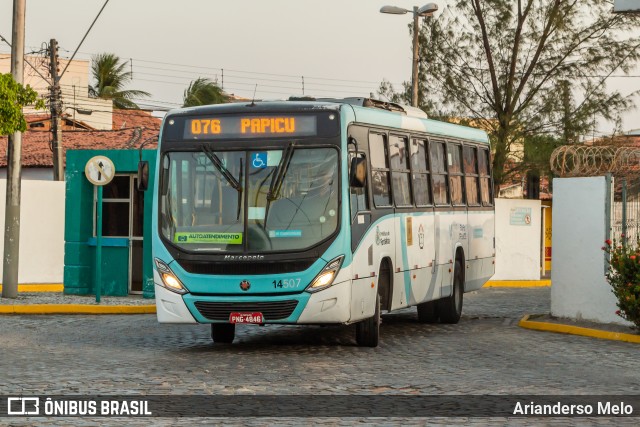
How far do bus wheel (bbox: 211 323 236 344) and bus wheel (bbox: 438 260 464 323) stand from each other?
4.58m

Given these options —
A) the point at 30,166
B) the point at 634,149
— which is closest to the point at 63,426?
the point at 634,149

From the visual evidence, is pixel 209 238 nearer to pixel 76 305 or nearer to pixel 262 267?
pixel 262 267

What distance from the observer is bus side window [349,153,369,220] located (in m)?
15.2

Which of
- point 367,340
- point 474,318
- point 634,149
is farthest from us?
point 474,318

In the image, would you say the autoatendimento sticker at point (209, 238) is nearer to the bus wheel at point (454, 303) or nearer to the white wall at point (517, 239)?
the bus wheel at point (454, 303)

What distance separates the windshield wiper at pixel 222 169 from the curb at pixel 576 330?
5.81 metres

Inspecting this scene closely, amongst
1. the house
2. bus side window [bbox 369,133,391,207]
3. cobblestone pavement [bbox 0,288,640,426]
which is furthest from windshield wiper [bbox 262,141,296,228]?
the house

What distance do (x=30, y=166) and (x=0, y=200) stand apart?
2581cm

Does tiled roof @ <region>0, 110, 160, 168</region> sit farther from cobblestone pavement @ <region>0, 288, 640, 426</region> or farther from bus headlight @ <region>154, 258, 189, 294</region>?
bus headlight @ <region>154, 258, 189, 294</region>

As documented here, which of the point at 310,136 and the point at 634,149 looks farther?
the point at 634,149

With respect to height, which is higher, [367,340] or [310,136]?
[310,136]

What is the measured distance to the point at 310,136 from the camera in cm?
1523

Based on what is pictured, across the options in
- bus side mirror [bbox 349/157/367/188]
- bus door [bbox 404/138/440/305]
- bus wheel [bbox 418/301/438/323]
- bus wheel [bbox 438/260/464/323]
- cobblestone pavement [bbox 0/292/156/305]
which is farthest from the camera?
cobblestone pavement [bbox 0/292/156/305]

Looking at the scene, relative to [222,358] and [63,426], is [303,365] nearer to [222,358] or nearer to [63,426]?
[222,358]
